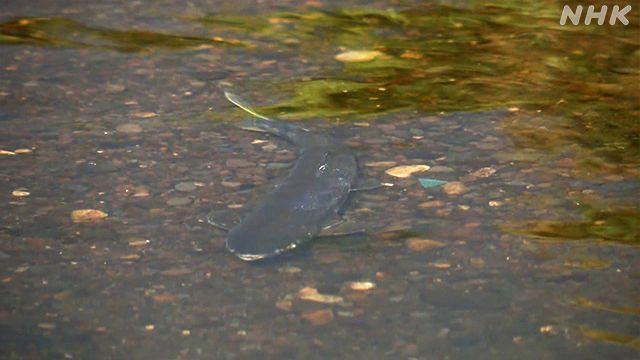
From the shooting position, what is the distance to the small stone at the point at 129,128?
5.39m

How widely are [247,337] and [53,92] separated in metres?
2.67

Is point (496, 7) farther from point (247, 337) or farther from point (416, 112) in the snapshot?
point (247, 337)

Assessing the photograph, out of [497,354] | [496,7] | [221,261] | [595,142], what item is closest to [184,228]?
[221,261]

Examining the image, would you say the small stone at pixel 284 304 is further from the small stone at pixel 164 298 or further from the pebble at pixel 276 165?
the pebble at pixel 276 165

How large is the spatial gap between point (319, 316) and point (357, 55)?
291 cm

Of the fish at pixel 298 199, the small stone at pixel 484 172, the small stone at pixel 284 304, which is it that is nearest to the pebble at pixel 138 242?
the fish at pixel 298 199

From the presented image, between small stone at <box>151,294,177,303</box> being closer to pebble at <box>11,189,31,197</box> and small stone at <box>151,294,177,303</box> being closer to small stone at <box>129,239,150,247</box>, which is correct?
small stone at <box>129,239,150,247</box>

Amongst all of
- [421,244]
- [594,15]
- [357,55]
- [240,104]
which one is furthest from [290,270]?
[594,15]

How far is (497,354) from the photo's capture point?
3.61 m

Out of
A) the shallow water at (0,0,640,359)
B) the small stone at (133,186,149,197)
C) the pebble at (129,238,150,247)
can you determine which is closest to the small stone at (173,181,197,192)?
the shallow water at (0,0,640,359)

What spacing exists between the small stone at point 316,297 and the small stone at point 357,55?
2.66 meters

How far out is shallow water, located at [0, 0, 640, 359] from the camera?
378 cm

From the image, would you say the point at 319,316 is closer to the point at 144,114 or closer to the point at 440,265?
the point at 440,265

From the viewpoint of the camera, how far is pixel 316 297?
13.0ft
